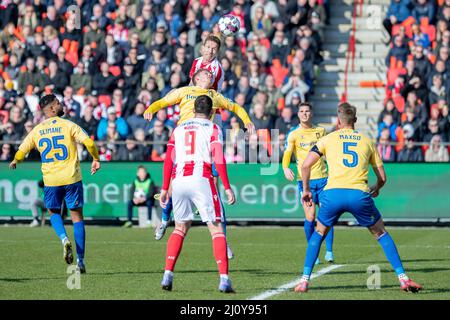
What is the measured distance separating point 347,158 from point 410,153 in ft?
38.1

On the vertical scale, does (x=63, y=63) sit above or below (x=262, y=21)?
below

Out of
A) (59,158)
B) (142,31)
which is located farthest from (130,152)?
(59,158)

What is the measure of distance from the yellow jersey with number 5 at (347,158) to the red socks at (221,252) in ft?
4.33

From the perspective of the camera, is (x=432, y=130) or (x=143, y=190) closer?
Result: (x=143, y=190)

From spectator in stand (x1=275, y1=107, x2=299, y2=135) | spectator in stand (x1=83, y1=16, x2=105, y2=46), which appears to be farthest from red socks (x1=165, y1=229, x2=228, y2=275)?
spectator in stand (x1=83, y1=16, x2=105, y2=46)

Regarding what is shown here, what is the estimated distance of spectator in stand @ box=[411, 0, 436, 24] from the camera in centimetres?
2642

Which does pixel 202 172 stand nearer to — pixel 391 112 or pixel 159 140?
pixel 159 140

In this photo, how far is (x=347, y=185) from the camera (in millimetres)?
11820

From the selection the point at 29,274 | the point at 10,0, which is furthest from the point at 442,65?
the point at 29,274

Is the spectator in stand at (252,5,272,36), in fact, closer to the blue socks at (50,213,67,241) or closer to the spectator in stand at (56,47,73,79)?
the spectator in stand at (56,47,73,79)

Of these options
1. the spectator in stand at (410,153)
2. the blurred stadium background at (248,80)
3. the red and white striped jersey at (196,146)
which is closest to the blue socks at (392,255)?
the red and white striped jersey at (196,146)

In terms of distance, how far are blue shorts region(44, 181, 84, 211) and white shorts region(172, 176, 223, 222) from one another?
112 inches

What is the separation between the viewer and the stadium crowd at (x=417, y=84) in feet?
76.6

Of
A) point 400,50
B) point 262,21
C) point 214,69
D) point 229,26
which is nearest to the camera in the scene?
point 214,69
